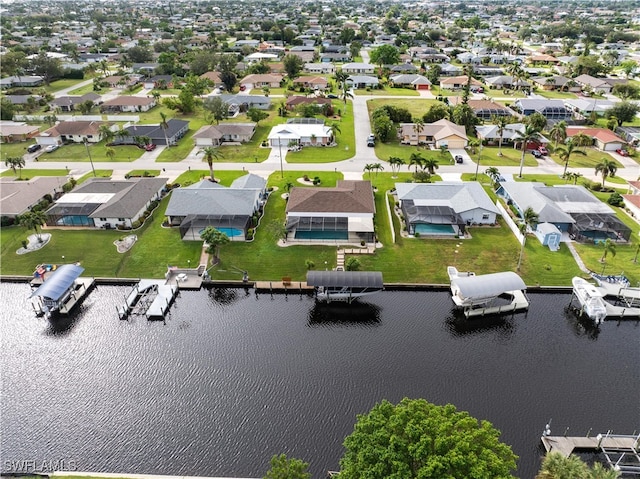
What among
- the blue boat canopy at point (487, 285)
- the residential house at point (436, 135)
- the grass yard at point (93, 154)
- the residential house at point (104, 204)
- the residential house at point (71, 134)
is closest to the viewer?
the blue boat canopy at point (487, 285)

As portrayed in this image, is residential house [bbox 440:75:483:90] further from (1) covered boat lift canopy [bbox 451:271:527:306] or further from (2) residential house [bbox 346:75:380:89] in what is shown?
(1) covered boat lift canopy [bbox 451:271:527:306]

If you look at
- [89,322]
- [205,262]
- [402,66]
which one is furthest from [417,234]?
[402,66]

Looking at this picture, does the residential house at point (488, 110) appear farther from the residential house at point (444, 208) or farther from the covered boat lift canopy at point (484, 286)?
the covered boat lift canopy at point (484, 286)

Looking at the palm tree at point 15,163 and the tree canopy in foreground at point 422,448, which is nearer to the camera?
the tree canopy in foreground at point 422,448

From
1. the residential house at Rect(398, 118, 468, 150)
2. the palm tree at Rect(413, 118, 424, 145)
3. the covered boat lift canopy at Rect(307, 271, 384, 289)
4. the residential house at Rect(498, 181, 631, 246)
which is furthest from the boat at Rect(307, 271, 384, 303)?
the palm tree at Rect(413, 118, 424, 145)

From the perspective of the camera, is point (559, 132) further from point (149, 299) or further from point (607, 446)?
point (149, 299)

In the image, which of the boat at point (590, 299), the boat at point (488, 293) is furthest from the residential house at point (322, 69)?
the boat at point (590, 299)

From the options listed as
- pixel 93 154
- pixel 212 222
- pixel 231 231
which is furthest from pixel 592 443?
pixel 93 154
